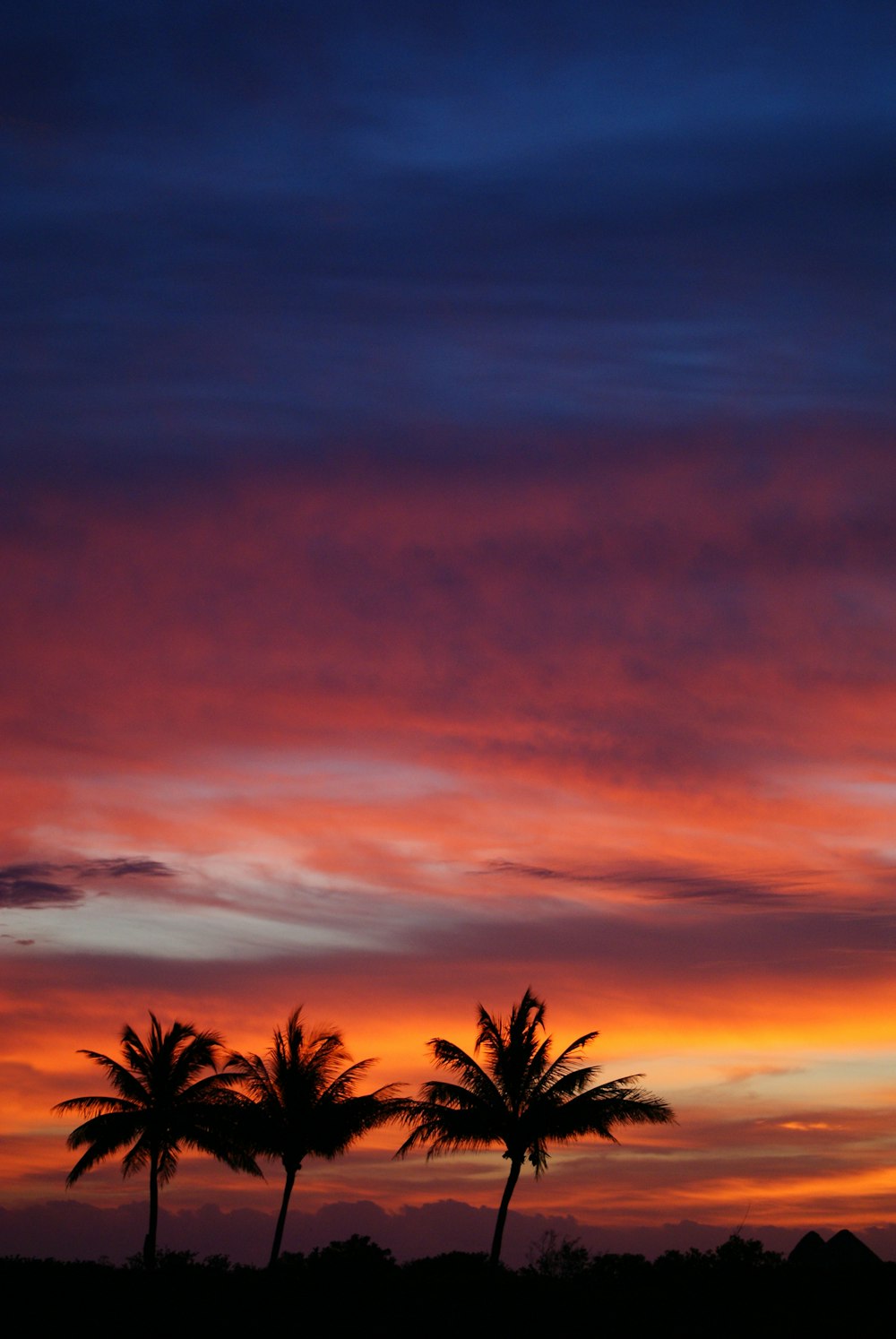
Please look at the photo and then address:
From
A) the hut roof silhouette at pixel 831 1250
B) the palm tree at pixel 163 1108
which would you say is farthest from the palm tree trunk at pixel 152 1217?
the hut roof silhouette at pixel 831 1250

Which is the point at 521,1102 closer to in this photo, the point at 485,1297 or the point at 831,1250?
the point at 485,1297

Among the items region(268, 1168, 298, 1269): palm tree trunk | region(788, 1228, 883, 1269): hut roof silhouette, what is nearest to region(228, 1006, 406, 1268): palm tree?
region(268, 1168, 298, 1269): palm tree trunk

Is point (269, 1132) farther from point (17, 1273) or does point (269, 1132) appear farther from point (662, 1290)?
point (662, 1290)

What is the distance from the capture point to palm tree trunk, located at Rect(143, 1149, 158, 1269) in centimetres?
5012

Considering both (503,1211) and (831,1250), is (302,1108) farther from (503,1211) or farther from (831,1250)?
(831,1250)

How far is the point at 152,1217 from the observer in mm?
51594

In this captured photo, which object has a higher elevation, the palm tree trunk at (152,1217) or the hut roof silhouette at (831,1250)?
the palm tree trunk at (152,1217)

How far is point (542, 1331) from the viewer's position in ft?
138

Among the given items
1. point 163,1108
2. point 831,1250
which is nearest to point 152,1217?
point 163,1108

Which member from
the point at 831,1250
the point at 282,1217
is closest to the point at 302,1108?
the point at 282,1217

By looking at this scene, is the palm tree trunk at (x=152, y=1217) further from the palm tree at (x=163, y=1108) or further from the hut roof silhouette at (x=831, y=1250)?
the hut roof silhouette at (x=831, y=1250)

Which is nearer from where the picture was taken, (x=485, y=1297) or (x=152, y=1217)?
(x=485, y=1297)

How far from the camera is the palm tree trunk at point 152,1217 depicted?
50.1m

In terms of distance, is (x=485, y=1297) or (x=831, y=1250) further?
(x=831, y=1250)
